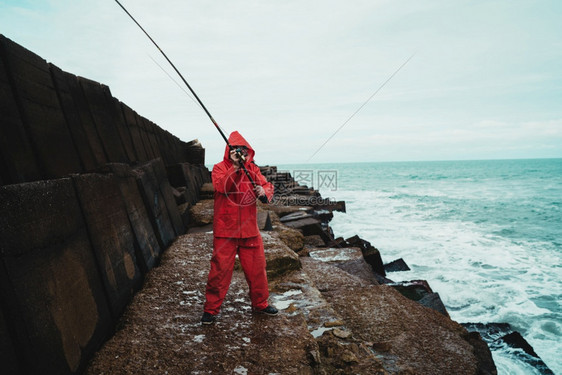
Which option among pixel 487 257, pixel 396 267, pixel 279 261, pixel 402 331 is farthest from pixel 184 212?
pixel 487 257

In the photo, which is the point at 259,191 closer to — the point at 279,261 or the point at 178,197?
the point at 279,261

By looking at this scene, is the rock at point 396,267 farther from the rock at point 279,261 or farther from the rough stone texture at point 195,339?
the rough stone texture at point 195,339

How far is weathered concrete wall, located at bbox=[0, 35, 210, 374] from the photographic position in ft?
5.21

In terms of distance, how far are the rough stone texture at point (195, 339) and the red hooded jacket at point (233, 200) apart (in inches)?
27.5

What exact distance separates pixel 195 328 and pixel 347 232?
40.1ft

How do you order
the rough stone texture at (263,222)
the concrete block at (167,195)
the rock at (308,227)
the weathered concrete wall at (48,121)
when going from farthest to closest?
the rock at (308,227), the rough stone texture at (263,222), the concrete block at (167,195), the weathered concrete wall at (48,121)

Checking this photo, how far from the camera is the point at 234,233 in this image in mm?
2637

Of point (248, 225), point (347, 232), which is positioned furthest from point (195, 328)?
point (347, 232)

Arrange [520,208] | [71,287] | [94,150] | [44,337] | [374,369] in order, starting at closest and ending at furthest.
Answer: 1. [44,337]
2. [71,287]
3. [374,369]
4. [94,150]
5. [520,208]

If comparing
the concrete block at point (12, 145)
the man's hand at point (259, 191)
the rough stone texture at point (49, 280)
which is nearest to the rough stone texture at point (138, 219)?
the concrete block at point (12, 145)

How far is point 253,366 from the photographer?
204 centimetres

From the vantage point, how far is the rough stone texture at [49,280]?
1554 mm

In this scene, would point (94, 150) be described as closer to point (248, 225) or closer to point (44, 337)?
point (248, 225)

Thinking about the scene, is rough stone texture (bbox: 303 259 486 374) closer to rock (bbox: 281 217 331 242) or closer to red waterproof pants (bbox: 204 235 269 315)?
red waterproof pants (bbox: 204 235 269 315)
